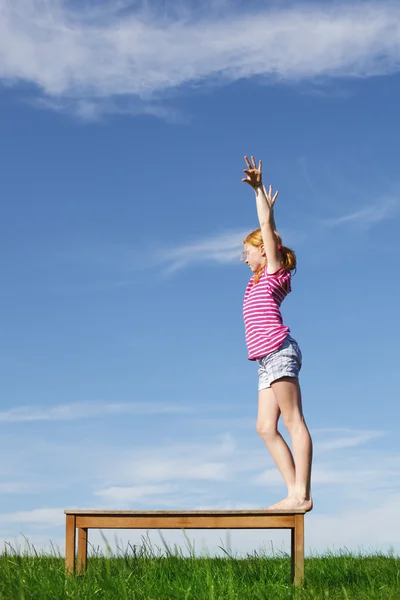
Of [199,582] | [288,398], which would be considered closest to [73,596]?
[199,582]

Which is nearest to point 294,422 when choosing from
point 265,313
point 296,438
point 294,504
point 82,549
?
point 296,438

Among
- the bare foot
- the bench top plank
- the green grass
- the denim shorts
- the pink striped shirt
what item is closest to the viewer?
the green grass

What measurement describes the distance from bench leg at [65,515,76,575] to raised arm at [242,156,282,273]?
9.32ft

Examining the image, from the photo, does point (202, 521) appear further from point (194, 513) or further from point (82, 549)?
point (82, 549)

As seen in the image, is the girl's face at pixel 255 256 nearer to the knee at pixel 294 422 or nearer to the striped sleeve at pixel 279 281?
the striped sleeve at pixel 279 281

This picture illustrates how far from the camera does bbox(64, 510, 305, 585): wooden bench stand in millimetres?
6250

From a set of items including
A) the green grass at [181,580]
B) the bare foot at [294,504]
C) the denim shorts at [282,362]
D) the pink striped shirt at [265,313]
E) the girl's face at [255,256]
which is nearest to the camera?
the green grass at [181,580]

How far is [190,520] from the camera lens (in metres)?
6.27

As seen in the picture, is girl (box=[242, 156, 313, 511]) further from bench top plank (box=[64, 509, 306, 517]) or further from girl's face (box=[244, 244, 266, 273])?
bench top plank (box=[64, 509, 306, 517])

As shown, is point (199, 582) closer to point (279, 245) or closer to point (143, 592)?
point (143, 592)

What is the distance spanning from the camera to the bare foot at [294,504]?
21.3 ft

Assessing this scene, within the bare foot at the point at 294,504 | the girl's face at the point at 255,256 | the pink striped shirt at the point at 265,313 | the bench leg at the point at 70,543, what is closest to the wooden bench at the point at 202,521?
the bench leg at the point at 70,543

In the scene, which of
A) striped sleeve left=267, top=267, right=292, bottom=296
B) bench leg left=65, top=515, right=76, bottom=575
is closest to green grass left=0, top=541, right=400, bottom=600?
bench leg left=65, top=515, right=76, bottom=575

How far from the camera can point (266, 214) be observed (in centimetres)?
682
